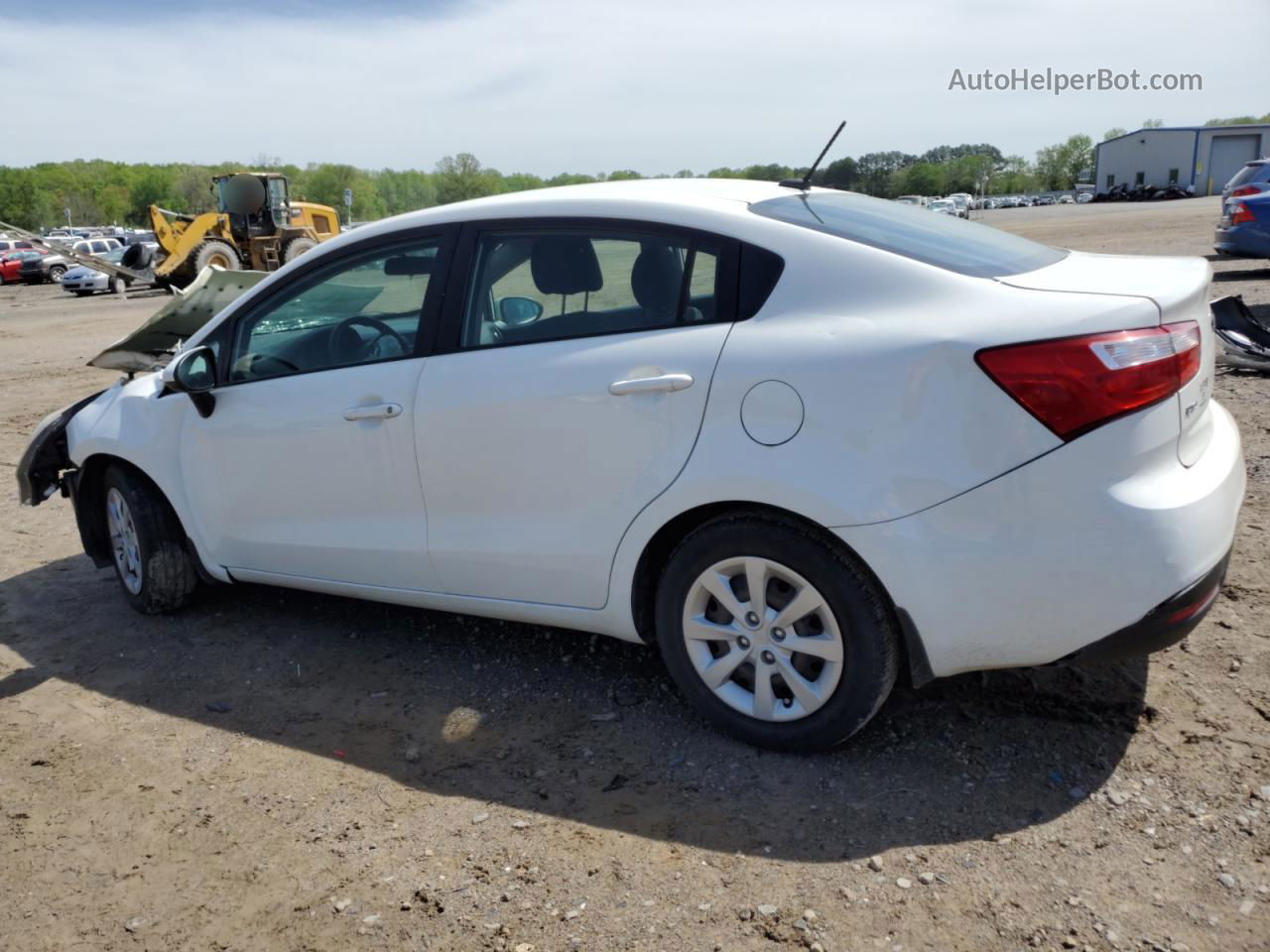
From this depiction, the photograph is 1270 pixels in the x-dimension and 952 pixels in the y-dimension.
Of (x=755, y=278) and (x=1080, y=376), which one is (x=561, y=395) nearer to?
(x=755, y=278)

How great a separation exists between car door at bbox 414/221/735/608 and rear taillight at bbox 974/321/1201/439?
835 mm

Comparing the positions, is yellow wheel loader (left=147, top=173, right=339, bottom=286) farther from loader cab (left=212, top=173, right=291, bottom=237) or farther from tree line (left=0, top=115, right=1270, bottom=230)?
tree line (left=0, top=115, right=1270, bottom=230)

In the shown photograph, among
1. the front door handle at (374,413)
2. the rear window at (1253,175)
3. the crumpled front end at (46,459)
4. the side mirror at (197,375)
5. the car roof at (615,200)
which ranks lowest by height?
the crumpled front end at (46,459)

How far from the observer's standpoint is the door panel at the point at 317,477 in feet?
12.4

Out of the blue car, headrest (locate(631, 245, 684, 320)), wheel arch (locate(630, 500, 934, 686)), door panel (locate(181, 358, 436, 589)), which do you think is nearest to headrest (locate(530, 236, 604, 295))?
headrest (locate(631, 245, 684, 320))

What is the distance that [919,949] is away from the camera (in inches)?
95.7

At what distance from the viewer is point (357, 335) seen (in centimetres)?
402

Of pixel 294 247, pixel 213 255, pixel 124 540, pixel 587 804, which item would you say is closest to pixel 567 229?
pixel 587 804

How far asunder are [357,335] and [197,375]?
30.2 inches

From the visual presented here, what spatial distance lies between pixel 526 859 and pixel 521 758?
1.81ft

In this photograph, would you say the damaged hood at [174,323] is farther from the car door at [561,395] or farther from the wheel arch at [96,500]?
the car door at [561,395]

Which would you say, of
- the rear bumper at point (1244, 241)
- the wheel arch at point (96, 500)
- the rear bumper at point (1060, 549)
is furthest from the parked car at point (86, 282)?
the rear bumper at point (1060, 549)

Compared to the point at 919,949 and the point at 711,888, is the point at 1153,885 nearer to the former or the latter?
the point at 919,949

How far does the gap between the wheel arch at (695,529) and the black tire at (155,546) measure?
238cm
